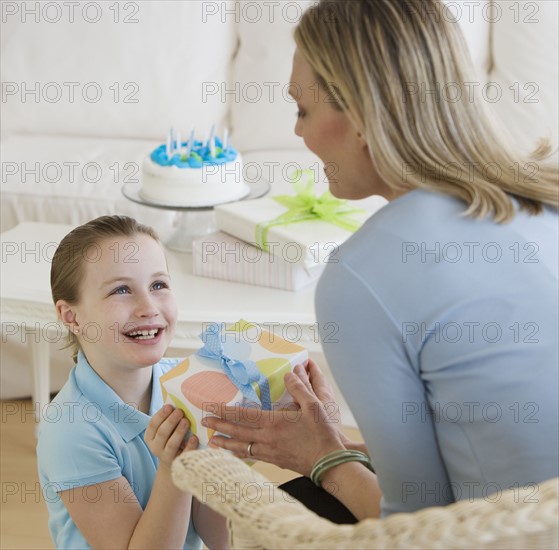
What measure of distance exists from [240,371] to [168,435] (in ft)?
0.43

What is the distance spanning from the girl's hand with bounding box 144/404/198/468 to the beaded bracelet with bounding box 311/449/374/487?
0.56ft

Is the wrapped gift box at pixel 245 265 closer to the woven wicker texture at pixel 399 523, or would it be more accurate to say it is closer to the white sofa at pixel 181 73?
the white sofa at pixel 181 73

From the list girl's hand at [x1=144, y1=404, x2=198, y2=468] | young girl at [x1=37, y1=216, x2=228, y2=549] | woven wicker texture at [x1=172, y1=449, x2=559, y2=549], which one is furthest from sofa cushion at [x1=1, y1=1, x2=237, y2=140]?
woven wicker texture at [x1=172, y1=449, x2=559, y2=549]

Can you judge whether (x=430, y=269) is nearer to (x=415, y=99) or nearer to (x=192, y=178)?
(x=415, y=99)

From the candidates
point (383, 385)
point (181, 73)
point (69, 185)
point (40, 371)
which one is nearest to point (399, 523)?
point (383, 385)

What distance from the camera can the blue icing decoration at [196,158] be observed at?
230 cm

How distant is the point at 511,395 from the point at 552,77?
2.22 metres

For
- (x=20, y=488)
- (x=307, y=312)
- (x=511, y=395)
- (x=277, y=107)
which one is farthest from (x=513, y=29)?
(x=511, y=395)

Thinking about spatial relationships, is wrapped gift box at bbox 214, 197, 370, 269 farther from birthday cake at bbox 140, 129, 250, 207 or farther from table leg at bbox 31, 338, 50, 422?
table leg at bbox 31, 338, 50, 422

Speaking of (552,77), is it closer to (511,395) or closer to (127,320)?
(127,320)

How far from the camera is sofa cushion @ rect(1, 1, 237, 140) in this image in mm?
3092

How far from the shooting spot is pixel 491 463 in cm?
99

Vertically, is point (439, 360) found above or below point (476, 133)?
below

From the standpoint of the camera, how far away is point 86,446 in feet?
4.34
